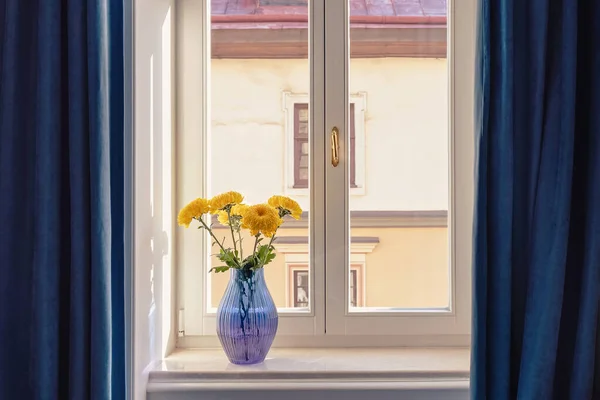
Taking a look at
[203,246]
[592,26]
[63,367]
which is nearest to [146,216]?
[203,246]

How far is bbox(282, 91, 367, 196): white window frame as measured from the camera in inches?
75.4

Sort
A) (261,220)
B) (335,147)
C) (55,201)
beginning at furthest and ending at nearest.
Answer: (335,147)
(261,220)
(55,201)

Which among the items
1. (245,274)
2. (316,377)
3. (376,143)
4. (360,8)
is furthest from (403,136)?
(316,377)

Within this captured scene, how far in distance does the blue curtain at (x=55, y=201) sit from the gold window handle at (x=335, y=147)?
2.20ft

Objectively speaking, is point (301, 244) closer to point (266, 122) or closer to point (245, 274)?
point (245, 274)

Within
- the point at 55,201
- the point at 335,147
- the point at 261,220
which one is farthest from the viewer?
the point at 335,147

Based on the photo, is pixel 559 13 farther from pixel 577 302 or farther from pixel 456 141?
pixel 577 302

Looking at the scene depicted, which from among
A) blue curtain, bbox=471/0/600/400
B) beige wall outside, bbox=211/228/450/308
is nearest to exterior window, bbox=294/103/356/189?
beige wall outside, bbox=211/228/450/308

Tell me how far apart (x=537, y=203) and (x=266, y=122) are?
838mm

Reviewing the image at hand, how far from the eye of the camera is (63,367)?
4.85ft

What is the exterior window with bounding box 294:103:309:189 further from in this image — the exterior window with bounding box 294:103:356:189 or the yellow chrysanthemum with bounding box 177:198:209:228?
the yellow chrysanthemum with bounding box 177:198:209:228

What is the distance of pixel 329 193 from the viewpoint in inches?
73.7

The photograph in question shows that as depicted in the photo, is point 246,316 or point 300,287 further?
point 300,287

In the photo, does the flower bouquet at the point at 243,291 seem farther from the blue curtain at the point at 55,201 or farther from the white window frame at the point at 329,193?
the blue curtain at the point at 55,201
